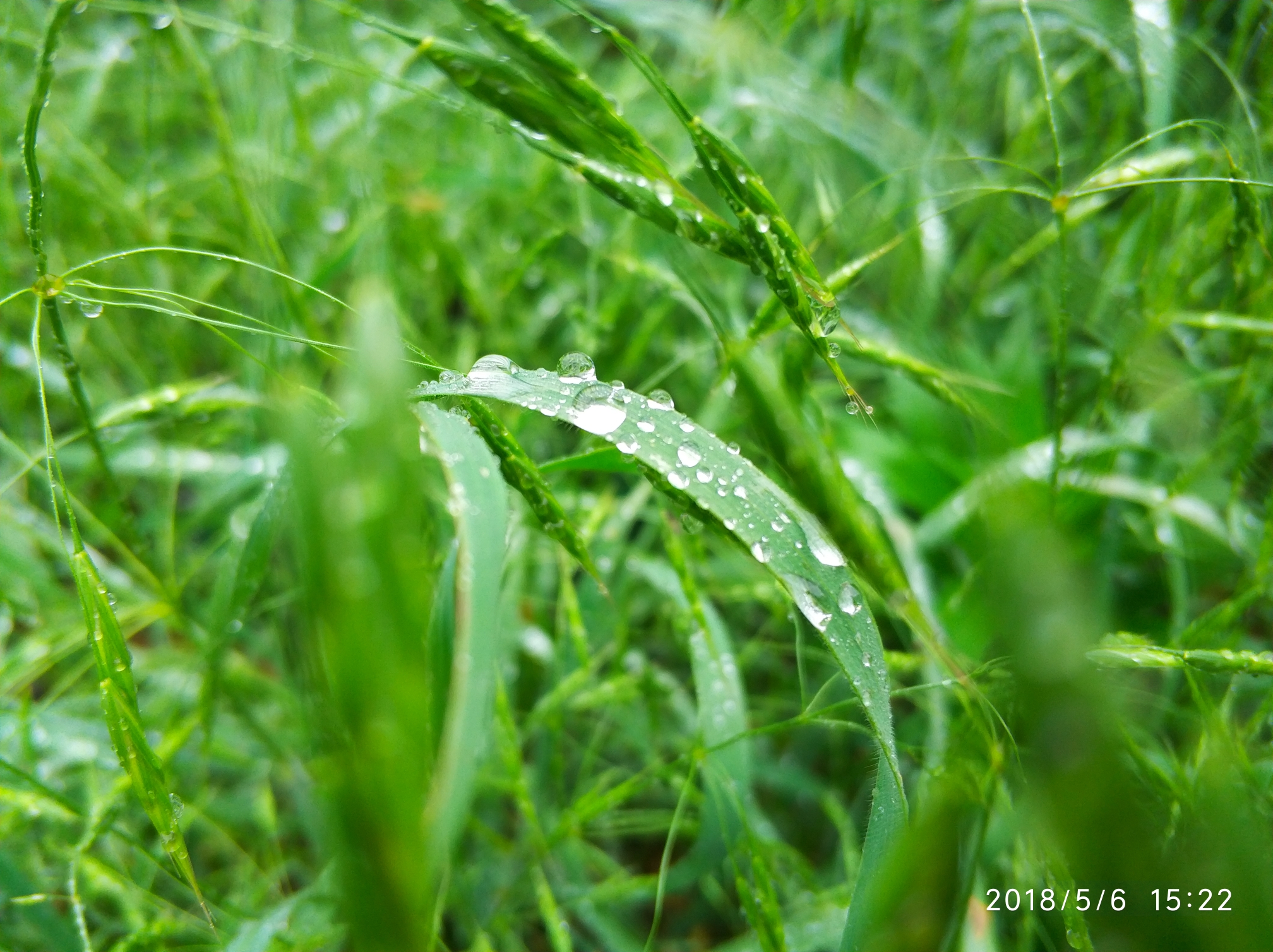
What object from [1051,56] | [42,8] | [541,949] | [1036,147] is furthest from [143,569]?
[1051,56]

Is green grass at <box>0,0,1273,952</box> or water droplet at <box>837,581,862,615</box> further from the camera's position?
water droplet at <box>837,581,862,615</box>

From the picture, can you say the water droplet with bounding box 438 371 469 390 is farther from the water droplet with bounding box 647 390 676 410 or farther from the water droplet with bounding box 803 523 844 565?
the water droplet with bounding box 803 523 844 565

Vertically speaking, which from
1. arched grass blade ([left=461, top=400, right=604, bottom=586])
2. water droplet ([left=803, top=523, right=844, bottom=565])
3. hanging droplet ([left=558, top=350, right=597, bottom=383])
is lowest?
water droplet ([left=803, top=523, right=844, bottom=565])

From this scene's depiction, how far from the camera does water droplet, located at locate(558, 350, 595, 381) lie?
479mm

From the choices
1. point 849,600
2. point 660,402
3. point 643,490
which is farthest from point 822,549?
point 643,490

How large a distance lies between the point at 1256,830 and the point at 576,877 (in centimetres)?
61

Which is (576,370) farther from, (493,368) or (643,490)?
(643,490)

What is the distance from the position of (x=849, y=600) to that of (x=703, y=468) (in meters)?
0.11

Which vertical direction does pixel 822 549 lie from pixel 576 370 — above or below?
below

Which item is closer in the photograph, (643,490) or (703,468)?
(703,468)

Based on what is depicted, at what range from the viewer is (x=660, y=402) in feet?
1.61

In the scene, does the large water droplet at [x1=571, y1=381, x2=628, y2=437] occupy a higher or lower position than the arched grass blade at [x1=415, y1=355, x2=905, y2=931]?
higher

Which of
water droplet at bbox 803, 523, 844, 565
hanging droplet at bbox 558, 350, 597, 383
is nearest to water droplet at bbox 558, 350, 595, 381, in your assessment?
hanging droplet at bbox 558, 350, 597, 383

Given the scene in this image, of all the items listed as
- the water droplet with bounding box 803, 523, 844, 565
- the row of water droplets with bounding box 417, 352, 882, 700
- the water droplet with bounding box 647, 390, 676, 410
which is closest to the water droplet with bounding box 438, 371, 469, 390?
the row of water droplets with bounding box 417, 352, 882, 700
